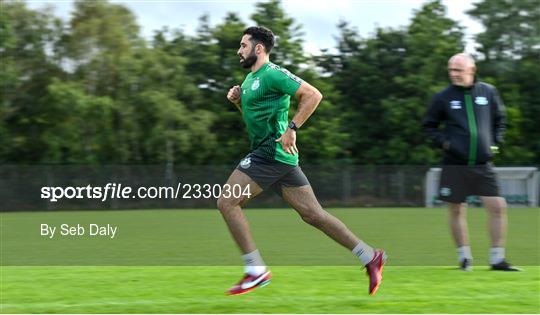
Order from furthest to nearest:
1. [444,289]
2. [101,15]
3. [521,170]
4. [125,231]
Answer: [101,15], [521,170], [125,231], [444,289]

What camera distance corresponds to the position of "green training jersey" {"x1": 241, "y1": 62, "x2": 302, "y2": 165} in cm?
645

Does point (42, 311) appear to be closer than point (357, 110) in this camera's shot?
Yes

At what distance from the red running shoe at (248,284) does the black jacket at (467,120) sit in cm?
237

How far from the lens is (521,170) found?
1321 inches

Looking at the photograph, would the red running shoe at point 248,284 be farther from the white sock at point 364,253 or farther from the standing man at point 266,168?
the white sock at point 364,253

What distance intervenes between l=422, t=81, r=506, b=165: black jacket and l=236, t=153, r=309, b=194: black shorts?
1906 millimetres

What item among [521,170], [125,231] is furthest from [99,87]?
[125,231]

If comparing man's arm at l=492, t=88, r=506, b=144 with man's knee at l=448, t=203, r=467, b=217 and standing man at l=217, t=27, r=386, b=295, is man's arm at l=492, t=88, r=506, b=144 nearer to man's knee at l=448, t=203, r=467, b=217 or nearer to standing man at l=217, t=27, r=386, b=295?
man's knee at l=448, t=203, r=467, b=217

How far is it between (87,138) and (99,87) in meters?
2.96

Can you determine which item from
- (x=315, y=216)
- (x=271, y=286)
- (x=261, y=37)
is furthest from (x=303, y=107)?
(x=271, y=286)

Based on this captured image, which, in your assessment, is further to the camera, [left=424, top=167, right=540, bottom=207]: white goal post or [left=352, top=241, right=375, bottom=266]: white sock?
[left=424, top=167, right=540, bottom=207]: white goal post

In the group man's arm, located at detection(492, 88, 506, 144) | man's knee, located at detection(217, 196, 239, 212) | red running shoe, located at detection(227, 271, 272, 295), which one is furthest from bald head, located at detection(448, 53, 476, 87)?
red running shoe, located at detection(227, 271, 272, 295)

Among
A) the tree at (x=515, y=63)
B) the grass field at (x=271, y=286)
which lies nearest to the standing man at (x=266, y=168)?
the grass field at (x=271, y=286)

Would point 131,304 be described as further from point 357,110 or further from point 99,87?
point 357,110
